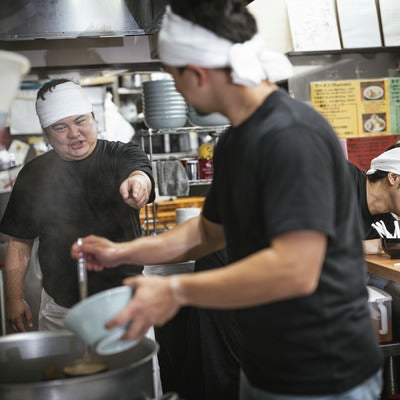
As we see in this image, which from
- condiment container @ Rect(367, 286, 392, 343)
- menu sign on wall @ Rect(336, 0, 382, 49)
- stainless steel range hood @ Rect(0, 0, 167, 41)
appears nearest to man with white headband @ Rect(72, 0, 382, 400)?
stainless steel range hood @ Rect(0, 0, 167, 41)

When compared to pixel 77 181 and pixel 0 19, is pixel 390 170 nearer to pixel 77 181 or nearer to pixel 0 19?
pixel 77 181

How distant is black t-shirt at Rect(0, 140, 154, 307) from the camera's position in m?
2.76

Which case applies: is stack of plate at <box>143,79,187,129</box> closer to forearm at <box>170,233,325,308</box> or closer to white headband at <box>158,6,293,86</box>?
white headband at <box>158,6,293,86</box>

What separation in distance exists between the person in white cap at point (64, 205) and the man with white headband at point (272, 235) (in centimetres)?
121

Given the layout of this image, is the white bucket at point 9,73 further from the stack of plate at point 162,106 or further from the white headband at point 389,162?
the stack of plate at point 162,106

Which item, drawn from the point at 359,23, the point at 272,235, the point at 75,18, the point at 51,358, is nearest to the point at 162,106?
the point at 75,18

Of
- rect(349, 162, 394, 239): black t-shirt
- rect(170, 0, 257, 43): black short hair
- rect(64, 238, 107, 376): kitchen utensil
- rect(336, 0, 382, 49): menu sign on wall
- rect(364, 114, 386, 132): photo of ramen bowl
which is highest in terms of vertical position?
rect(336, 0, 382, 49): menu sign on wall

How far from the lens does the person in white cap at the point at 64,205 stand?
2.74 metres

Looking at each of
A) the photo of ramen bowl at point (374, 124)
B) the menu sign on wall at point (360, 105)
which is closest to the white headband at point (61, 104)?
the menu sign on wall at point (360, 105)

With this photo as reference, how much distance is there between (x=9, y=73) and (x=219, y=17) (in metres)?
0.48

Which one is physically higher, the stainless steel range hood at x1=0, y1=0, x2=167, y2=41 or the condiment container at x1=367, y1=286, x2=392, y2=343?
the stainless steel range hood at x1=0, y1=0, x2=167, y2=41

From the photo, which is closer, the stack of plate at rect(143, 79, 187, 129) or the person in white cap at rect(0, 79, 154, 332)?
the person in white cap at rect(0, 79, 154, 332)

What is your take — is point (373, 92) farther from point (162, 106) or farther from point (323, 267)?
point (323, 267)

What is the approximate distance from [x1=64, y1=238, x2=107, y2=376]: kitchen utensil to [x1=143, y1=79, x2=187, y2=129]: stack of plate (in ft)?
6.60
